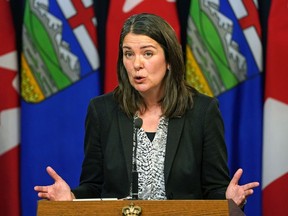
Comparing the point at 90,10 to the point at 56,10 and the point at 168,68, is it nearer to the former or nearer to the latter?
the point at 56,10

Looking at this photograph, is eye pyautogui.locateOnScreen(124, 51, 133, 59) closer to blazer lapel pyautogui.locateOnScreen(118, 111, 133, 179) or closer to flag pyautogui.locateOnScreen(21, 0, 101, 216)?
blazer lapel pyautogui.locateOnScreen(118, 111, 133, 179)

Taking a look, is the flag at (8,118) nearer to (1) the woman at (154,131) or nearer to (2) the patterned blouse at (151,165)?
(1) the woman at (154,131)

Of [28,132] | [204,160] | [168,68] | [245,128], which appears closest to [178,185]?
[204,160]

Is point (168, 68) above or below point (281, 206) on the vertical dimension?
above

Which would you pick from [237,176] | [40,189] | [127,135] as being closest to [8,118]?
[127,135]

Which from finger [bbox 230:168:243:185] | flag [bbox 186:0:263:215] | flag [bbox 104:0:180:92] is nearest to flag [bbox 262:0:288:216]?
flag [bbox 186:0:263:215]

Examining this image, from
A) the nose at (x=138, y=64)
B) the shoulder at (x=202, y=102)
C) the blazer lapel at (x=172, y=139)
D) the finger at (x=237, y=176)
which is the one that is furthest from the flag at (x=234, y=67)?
the finger at (x=237, y=176)

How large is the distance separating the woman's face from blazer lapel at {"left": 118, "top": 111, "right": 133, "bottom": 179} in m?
0.15

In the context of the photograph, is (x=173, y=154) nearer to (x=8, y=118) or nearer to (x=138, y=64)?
(x=138, y=64)

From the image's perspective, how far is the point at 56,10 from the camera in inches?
149

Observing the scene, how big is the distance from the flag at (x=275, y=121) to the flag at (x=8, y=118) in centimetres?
130

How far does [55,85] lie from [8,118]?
0.30 m

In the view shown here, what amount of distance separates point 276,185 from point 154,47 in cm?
127

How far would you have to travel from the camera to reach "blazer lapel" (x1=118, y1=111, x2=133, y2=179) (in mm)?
2785
